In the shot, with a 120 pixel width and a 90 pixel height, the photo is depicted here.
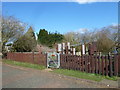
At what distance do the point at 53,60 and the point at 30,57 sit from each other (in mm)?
4256

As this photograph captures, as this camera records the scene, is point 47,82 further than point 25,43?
No

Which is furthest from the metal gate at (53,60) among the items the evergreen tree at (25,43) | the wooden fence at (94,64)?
the evergreen tree at (25,43)

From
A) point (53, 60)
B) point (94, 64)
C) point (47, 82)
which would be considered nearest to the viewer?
point (47, 82)

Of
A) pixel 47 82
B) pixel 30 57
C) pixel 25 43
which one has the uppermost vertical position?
pixel 25 43

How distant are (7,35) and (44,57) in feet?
32.7

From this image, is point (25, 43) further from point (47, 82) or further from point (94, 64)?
point (47, 82)

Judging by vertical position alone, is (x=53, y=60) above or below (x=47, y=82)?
above

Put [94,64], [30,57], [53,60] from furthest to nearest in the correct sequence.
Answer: [30,57]
[53,60]
[94,64]

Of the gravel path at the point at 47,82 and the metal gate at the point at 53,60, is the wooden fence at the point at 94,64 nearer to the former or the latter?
the metal gate at the point at 53,60

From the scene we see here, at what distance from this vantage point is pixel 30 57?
1416 centimetres

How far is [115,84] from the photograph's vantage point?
20.4 feet

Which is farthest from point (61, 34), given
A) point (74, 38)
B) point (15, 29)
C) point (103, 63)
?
point (103, 63)

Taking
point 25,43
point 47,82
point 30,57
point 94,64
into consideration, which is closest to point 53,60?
point 94,64

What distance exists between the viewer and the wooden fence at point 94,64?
24.8 feet
